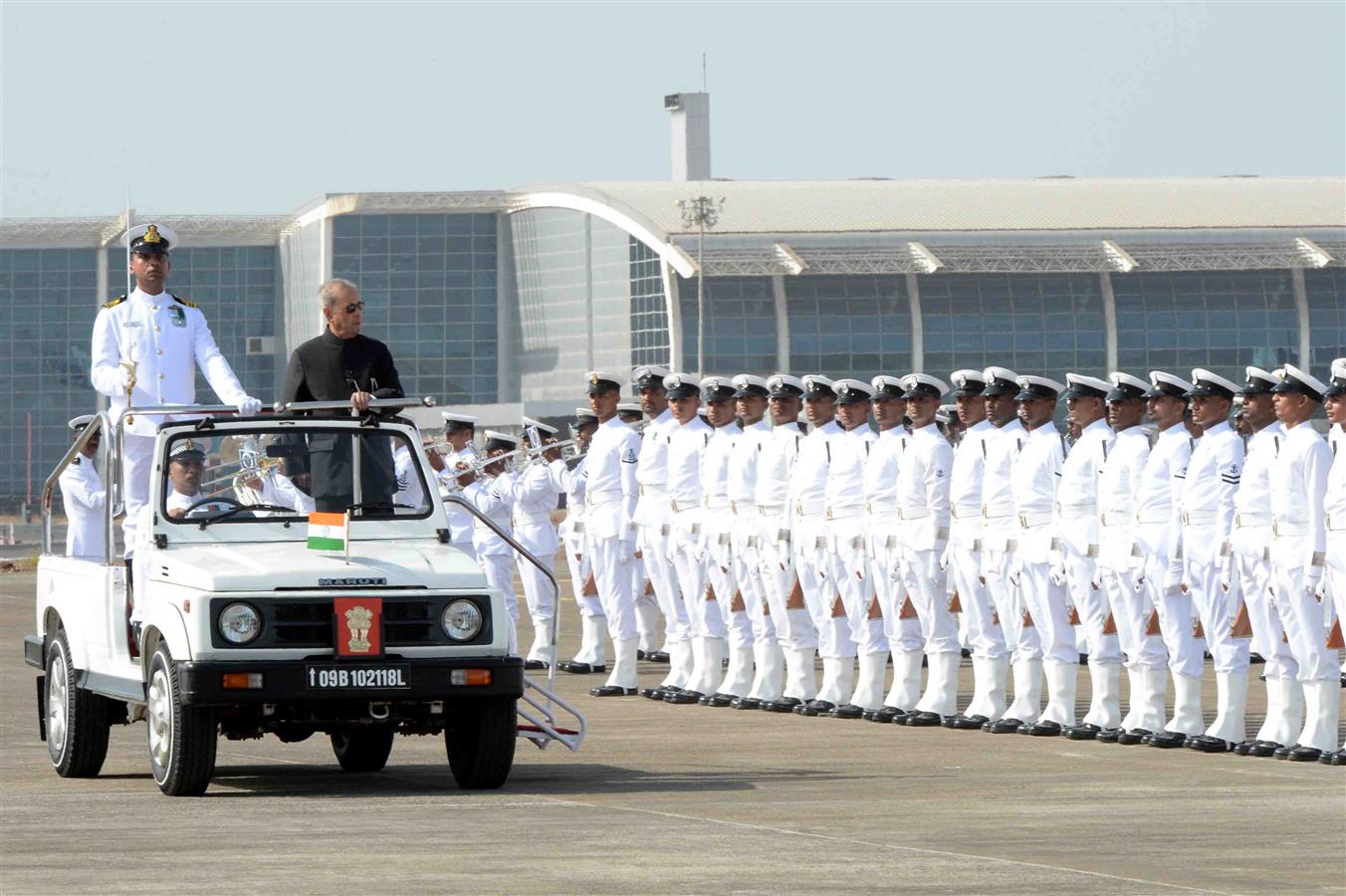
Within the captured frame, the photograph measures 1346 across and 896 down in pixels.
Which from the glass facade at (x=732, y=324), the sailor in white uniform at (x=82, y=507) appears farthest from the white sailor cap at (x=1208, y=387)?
the glass facade at (x=732, y=324)

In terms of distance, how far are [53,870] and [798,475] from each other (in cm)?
904

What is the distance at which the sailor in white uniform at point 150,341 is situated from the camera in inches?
579

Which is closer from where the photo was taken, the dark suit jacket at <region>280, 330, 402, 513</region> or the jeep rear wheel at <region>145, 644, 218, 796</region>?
the jeep rear wheel at <region>145, 644, 218, 796</region>

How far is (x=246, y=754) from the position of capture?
15.6 metres

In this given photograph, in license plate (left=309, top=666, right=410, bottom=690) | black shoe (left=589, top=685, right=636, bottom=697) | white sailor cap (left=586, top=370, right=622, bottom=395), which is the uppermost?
white sailor cap (left=586, top=370, right=622, bottom=395)

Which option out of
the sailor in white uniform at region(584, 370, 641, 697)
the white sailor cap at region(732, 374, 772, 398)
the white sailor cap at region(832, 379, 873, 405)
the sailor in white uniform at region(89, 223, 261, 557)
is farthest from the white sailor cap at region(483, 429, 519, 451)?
the sailor in white uniform at region(89, 223, 261, 557)

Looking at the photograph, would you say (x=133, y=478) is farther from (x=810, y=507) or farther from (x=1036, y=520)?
(x=810, y=507)

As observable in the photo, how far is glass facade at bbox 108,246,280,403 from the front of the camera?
112 metres

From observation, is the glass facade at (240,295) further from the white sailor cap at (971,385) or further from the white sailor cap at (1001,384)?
the white sailor cap at (1001,384)

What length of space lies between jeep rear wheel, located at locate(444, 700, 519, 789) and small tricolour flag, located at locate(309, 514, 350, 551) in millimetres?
967

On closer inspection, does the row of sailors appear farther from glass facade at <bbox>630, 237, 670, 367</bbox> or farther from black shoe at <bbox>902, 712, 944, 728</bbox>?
glass facade at <bbox>630, 237, 670, 367</bbox>

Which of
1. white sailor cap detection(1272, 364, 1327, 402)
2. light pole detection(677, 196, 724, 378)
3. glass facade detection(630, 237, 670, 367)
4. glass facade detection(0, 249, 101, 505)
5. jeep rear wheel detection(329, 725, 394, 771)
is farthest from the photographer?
glass facade detection(0, 249, 101, 505)

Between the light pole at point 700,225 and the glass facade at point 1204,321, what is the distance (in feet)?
51.0

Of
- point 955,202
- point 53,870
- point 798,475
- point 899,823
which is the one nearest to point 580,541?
point 798,475
